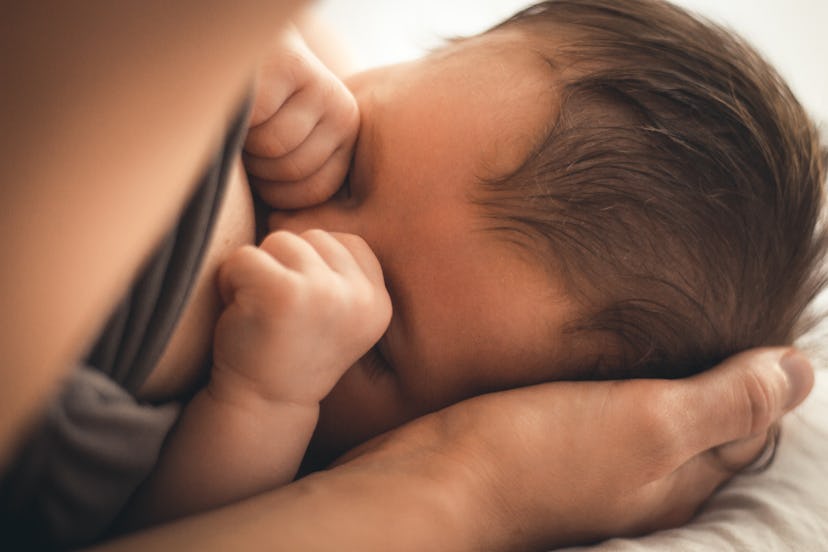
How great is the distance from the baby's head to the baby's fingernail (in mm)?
34

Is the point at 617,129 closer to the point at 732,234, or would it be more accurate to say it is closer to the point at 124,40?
the point at 732,234

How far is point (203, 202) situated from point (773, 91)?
589 millimetres

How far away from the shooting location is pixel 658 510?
0.77 metres

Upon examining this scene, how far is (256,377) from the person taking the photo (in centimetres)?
65

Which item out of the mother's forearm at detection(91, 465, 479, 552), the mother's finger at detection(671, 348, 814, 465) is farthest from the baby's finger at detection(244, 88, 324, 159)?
the mother's finger at detection(671, 348, 814, 465)

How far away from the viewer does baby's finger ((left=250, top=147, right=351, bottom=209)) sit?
0.80 m

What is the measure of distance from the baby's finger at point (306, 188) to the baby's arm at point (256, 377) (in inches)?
5.0

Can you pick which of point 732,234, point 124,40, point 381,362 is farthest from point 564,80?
point 124,40

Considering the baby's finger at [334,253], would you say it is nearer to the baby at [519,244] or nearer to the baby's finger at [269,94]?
the baby at [519,244]

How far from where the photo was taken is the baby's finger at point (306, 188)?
0.80 meters

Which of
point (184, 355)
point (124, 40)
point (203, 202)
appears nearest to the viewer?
point (124, 40)

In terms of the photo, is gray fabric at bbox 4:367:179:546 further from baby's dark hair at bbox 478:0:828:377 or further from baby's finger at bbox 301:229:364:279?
baby's dark hair at bbox 478:0:828:377

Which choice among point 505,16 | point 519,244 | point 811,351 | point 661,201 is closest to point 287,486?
point 519,244

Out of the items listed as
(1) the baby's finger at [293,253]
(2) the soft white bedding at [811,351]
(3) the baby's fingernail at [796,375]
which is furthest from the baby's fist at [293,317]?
(3) the baby's fingernail at [796,375]
